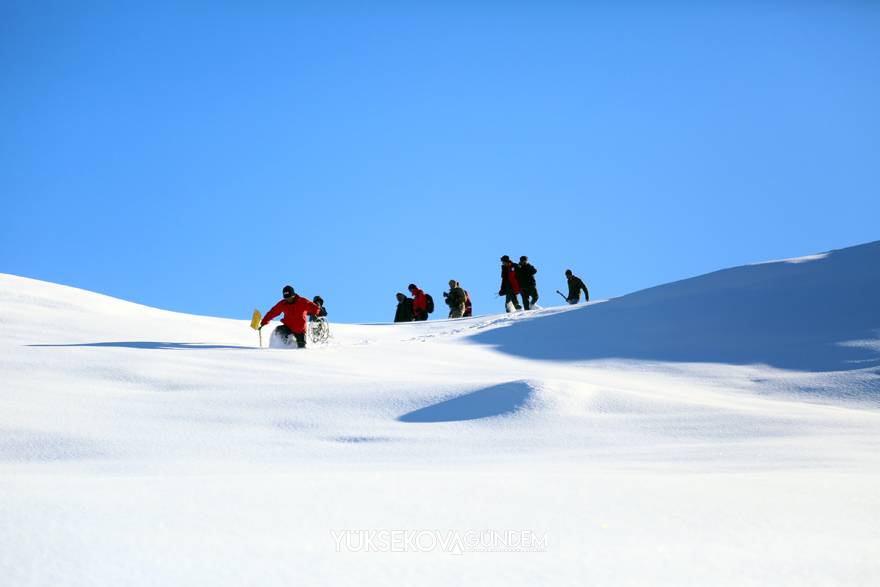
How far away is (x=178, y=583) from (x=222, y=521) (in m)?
0.78

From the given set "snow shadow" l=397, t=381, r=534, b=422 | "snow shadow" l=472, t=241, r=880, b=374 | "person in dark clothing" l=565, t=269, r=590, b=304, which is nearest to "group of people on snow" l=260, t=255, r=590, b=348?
"person in dark clothing" l=565, t=269, r=590, b=304

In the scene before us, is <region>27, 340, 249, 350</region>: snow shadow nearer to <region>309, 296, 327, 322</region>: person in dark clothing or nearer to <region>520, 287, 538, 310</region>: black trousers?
<region>309, 296, 327, 322</region>: person in dark clothing

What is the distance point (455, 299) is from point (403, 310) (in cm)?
142

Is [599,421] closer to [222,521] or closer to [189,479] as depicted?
[189,479]

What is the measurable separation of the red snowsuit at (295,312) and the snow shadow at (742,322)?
4263 mm

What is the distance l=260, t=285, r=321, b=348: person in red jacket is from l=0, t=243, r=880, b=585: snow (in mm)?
606

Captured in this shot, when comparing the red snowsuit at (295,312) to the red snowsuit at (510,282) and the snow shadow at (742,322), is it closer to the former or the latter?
the snow shadow at (742,322)

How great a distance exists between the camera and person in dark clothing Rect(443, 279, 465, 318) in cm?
2494

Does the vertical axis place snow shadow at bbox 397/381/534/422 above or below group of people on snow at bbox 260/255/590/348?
below

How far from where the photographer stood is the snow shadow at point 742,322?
1551 cm

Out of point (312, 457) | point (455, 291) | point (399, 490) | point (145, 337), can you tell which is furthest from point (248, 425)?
point (455, 291)

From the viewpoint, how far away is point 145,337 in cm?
1472

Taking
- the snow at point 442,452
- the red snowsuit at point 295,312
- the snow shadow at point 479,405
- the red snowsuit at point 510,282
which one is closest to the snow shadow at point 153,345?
the snow at point 442,452

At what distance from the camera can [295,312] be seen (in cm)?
1387
